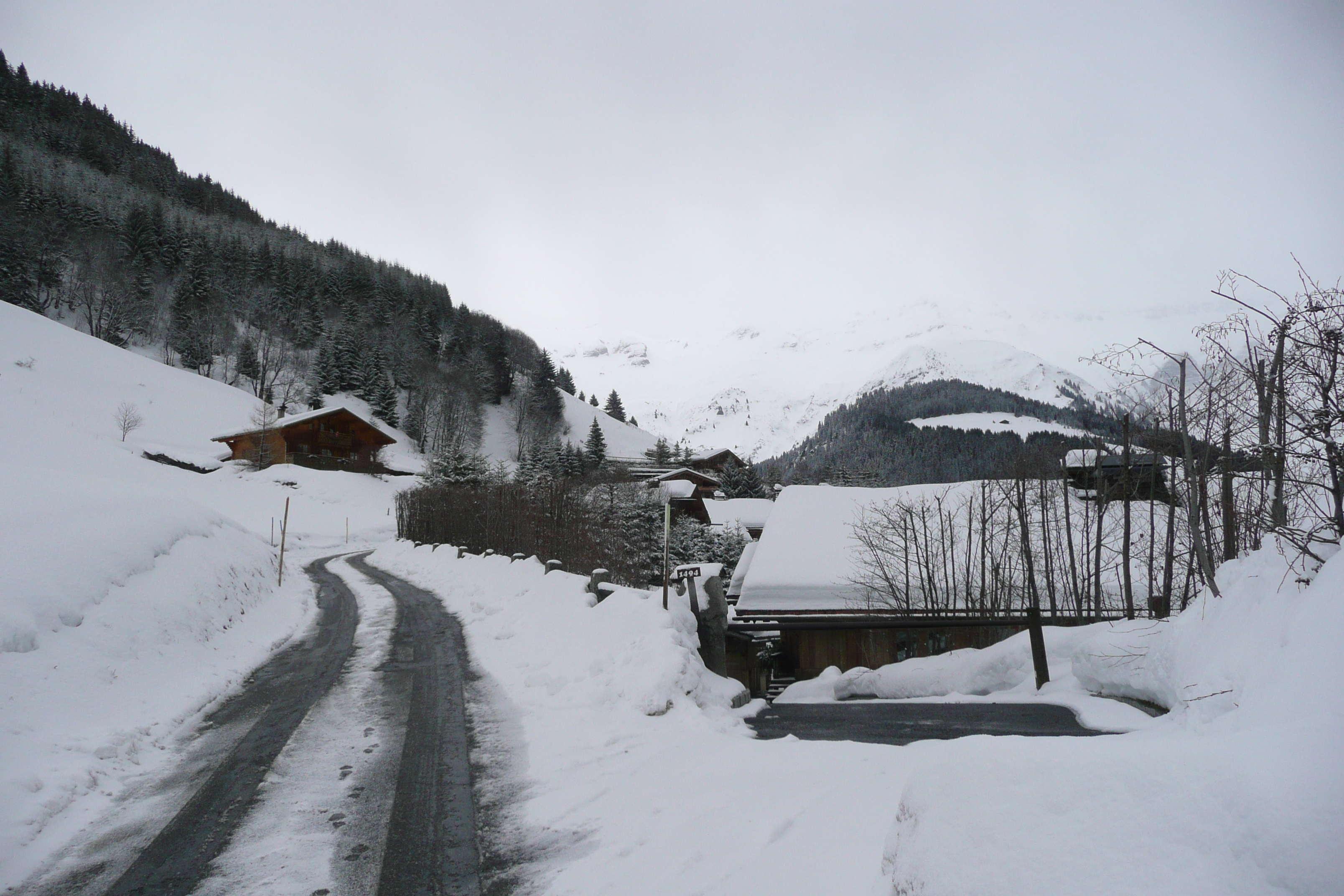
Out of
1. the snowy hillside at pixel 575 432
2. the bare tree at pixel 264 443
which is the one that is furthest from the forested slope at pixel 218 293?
the bare tree at pixel 264 443

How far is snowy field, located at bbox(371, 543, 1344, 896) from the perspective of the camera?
227 centimetres

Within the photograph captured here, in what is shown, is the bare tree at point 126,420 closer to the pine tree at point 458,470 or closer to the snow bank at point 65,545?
the pine tree at point 458,470

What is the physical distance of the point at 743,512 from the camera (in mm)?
48688

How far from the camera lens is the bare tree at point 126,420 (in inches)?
1834

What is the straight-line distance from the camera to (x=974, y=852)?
2.62 metres

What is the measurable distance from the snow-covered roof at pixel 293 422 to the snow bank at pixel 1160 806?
61.4 m

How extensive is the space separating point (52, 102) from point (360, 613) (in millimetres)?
147884

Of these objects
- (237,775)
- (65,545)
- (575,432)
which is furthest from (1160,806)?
(575,432)

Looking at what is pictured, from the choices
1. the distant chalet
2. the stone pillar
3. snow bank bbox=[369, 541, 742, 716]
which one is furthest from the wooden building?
the distant chalet

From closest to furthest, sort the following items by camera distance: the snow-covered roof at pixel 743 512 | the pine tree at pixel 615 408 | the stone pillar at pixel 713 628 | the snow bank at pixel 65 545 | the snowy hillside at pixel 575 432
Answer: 1. the snow bank at pixel 65 545
2. the stone pillar at pixel 713 628
3. the snow-covered roof at pixel 743 512
4. the snowy hillside at pixel 575 432
5. the pine tree at pixel 615 408

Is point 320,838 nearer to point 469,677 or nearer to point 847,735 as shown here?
point 469,677

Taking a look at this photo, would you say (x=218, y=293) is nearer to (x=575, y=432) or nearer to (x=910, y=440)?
(x=575, y=432)

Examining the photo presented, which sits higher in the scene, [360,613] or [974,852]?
[974,852]

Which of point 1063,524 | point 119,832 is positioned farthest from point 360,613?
point 1063,524
